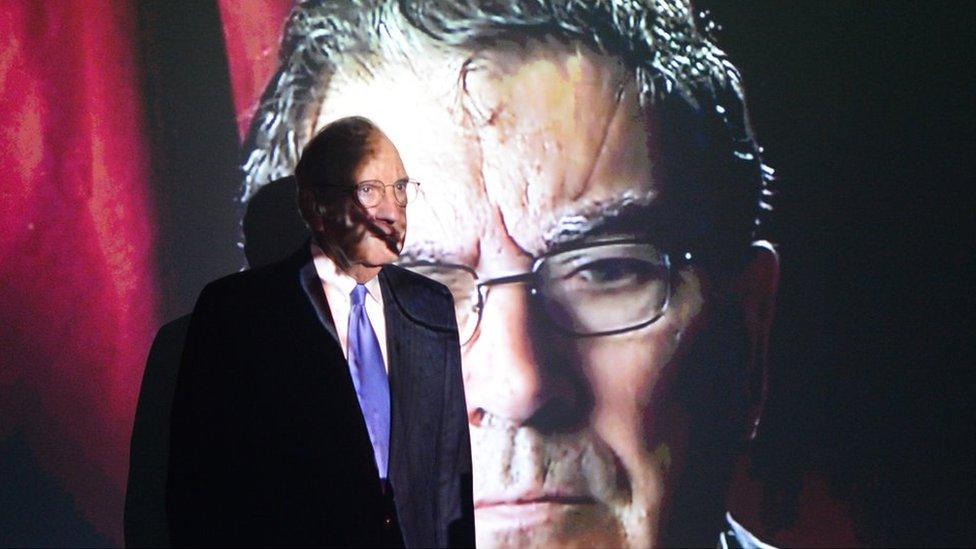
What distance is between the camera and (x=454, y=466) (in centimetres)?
217

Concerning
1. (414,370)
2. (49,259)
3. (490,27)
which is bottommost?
(414,370)

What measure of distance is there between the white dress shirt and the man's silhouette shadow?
8.4 inches

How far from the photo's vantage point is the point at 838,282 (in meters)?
2.41

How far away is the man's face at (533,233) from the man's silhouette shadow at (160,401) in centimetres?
23

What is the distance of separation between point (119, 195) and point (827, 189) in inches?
65.1

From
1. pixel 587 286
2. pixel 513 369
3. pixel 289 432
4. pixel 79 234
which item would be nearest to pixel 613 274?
pixel 587 286

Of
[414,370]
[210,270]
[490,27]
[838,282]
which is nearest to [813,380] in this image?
[838,282]

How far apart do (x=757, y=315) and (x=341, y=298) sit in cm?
99

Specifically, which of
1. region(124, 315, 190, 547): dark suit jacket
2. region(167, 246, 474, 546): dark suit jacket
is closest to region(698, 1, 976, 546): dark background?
region(167, 246, 474, 546): dark suit jacket

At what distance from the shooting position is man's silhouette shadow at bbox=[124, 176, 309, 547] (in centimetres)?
229

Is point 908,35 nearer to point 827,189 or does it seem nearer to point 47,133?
point 827,189

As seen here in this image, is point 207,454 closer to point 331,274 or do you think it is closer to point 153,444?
point 153,444

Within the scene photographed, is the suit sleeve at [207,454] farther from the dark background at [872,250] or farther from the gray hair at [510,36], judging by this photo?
the dark background at [872,250]

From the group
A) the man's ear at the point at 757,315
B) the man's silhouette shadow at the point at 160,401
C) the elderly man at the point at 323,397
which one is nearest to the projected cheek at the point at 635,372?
the man's ear at the point at 757,315
